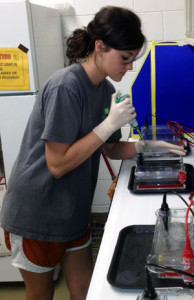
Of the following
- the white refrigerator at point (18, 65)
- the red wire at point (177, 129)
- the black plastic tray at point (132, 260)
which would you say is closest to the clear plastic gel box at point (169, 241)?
the black plastic tray at point (132, 260)

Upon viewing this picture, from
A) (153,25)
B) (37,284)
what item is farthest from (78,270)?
(153,25)

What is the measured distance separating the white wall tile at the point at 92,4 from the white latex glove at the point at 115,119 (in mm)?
1206

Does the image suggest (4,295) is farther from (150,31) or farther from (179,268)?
(150,31)

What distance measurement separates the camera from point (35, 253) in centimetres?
129

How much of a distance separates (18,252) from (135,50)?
84 cm

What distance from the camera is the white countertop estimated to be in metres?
0.74

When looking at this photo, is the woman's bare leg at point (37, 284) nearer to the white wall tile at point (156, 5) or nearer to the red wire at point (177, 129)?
the red wire at point (177, 129)

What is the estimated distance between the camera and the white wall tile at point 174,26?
223 centimetres

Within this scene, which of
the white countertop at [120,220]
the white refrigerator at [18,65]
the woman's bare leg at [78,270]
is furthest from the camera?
the white refrigerator at [18,65]

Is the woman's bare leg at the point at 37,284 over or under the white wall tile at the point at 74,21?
under

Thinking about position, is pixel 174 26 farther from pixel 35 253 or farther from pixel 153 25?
pixel 35 253

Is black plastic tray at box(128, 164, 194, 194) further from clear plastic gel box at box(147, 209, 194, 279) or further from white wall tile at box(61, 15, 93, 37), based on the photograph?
white wall tile at box(61, 15, 93, 37)

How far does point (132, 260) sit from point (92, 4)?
1.88 metres

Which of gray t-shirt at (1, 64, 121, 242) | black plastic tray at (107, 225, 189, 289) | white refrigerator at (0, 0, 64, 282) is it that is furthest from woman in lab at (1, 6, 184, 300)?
white refrigerator at (0, 0, 64, 282)
